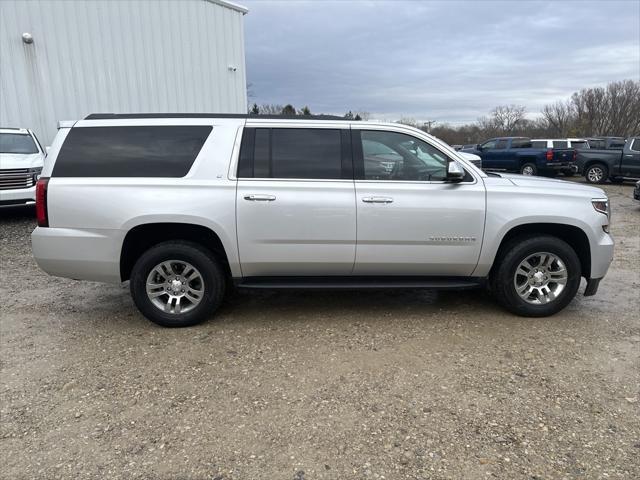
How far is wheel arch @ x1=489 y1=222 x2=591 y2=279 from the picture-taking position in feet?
14.5

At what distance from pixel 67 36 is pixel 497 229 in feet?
40.7

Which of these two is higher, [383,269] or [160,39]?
[160,39]

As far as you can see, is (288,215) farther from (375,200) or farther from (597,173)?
(597,173)

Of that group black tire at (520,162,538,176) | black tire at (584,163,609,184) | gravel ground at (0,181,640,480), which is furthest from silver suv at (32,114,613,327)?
black tire at (520,162,538,176)

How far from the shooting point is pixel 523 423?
2887 mm

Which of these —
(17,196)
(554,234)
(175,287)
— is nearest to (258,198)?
(175,287)

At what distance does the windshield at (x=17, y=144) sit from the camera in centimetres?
993

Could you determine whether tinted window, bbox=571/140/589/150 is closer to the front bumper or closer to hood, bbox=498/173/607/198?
hood, bbox=498/173/607/198

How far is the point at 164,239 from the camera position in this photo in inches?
172

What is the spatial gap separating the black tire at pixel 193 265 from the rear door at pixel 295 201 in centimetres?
29

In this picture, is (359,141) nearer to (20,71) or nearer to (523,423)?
(523,423)

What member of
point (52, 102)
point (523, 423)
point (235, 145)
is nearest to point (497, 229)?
point (523, 423)

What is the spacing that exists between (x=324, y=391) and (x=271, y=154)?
2.11 m

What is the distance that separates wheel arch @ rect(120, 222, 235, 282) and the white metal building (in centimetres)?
991
